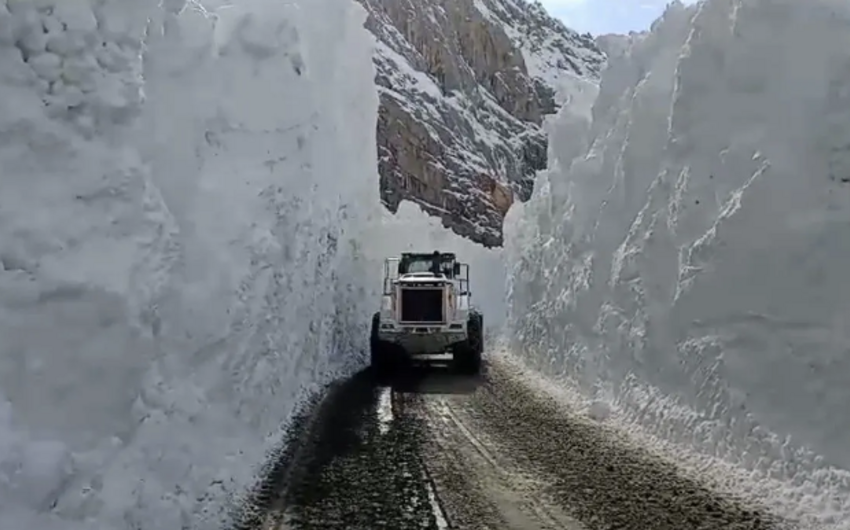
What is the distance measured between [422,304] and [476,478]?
11284 mm

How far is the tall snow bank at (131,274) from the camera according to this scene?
5.76 m

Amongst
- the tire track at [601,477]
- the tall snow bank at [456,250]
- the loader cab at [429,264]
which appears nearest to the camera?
the tire track at [601,477]

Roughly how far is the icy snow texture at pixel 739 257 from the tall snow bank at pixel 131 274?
5.04m

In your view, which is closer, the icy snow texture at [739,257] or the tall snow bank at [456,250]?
the icy snow texture at [739,257]

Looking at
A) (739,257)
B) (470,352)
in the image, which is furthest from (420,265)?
(739,257)

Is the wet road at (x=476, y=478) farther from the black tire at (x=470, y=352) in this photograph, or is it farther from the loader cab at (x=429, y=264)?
the loader cab at (x=429, y=264)

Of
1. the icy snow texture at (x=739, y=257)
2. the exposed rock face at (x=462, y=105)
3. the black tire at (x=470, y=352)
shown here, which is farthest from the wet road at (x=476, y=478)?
the exposed rock face at (x=462, y=105)

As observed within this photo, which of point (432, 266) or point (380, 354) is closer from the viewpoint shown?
point (380, 354)

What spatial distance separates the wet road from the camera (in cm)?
784

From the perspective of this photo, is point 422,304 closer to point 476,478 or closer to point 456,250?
point 476,478

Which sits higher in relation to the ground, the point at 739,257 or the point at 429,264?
the point at 429,264

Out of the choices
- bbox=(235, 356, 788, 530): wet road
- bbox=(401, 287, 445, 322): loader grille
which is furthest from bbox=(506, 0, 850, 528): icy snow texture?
bbox=(401, 287, 445, 322): loader grille

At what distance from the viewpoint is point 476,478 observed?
373 inches

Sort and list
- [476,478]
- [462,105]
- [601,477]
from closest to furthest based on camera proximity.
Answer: [601,477] → [476,478] → [462,105]
